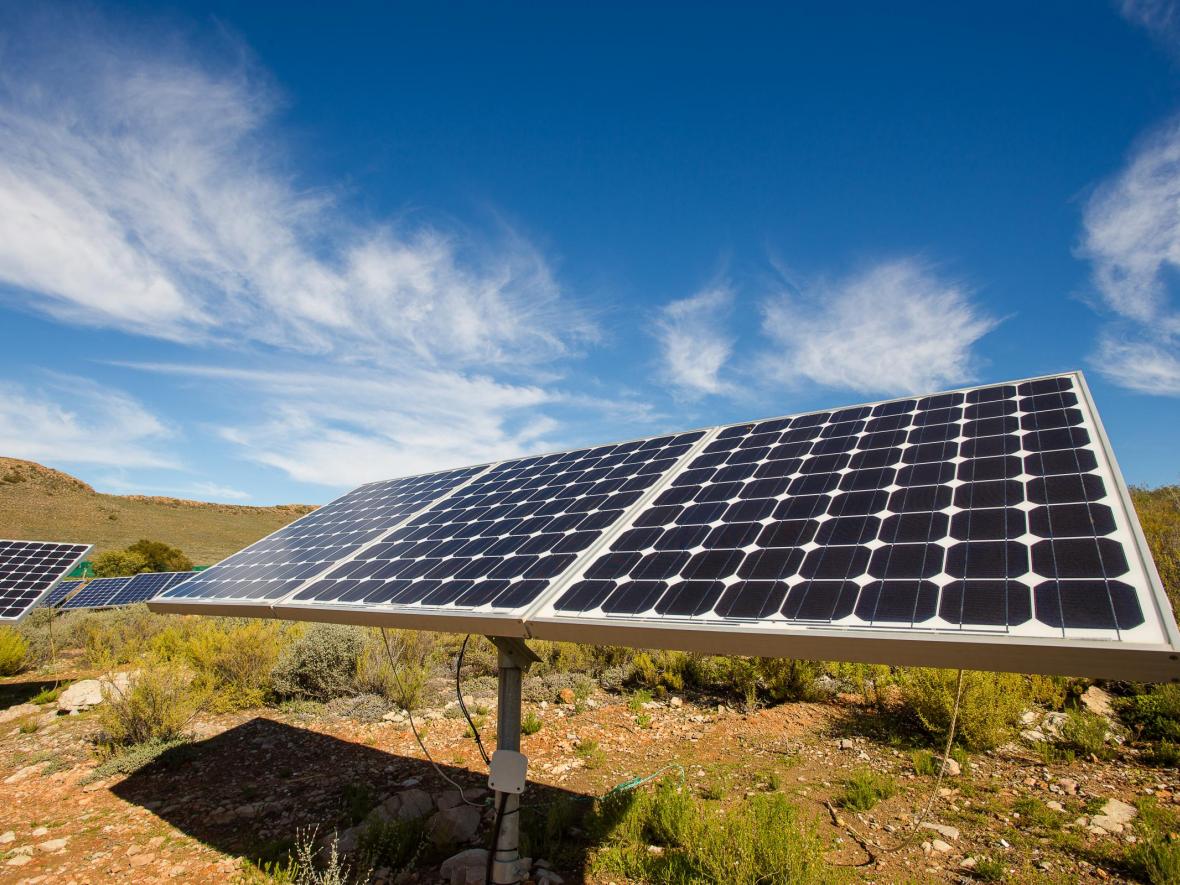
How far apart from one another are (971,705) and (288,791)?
11.2 metres

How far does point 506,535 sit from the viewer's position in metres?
7.80

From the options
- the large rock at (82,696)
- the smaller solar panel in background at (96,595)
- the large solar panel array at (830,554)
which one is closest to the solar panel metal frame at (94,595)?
the smaller solar panel in background at (96,595)

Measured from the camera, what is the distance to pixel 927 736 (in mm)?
10203

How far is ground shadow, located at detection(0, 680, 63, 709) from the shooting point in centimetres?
1481

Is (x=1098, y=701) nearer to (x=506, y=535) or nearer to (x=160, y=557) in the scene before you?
(x=506, y=535)

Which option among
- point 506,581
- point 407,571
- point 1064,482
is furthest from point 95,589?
point 1064,482

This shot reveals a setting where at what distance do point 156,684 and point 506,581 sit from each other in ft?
31.6

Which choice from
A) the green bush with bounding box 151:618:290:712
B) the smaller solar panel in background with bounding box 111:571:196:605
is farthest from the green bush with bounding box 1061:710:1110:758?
the smaller solar panel in background with bounding box 111:571:196:605

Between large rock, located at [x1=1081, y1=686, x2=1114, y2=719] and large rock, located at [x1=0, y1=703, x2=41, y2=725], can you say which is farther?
large rock, located at [x1=0, y1=703, x2=41, y2=725]

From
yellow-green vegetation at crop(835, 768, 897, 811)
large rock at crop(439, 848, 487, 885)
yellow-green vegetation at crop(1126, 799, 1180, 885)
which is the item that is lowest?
large rock at crop(439, 848, 487, 885)

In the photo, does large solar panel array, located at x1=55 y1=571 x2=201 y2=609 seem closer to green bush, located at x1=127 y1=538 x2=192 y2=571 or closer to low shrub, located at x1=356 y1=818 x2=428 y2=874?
green bush, located at x1=127 y1=538 x2=192 y2=571

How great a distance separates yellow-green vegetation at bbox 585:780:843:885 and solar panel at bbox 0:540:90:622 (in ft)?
44.9

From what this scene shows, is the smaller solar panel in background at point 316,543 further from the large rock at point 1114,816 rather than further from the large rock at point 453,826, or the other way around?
the large rock at point 1114,816

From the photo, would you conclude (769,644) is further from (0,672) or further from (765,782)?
(0,672)
